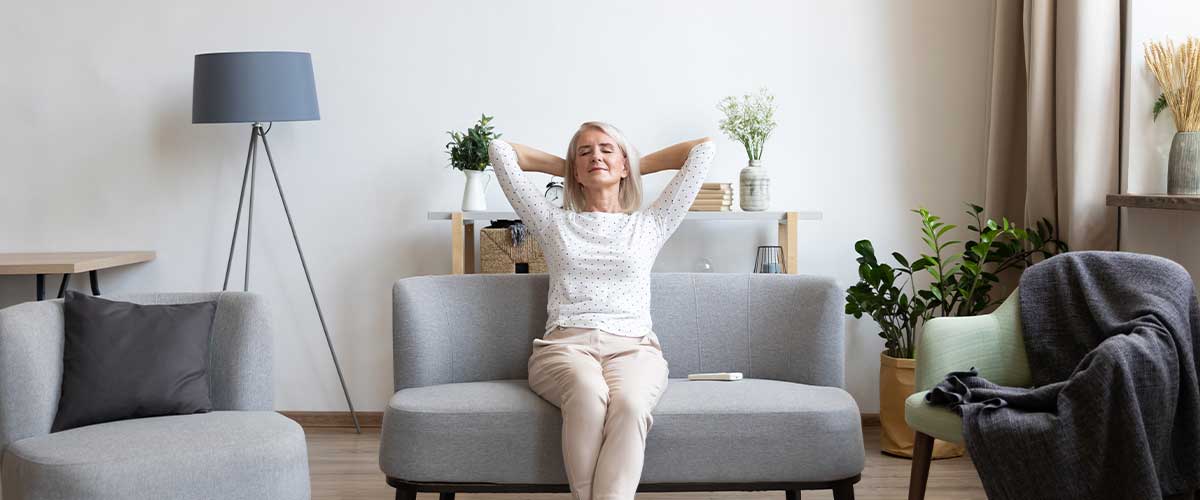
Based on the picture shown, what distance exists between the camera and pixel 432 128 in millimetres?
4047

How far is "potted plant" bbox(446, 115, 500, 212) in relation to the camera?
377cm

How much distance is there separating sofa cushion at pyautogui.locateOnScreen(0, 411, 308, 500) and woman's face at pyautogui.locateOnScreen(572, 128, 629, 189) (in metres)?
1.08

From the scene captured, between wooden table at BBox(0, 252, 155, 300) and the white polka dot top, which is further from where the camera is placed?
wooden table at BBox(0, 252, 155, 300)

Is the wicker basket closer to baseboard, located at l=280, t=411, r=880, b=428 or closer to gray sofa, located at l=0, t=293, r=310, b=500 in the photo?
baseboard, located at l=280, t=411, r=880, b=428

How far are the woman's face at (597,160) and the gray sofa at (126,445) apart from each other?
41.9 inches

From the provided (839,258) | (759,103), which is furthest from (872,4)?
(839,258)

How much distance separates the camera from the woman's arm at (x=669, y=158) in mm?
Answer: 3156

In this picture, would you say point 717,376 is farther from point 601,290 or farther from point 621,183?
point 621,183

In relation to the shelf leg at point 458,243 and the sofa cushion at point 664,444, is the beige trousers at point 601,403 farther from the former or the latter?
the shelf leg at point 458,243

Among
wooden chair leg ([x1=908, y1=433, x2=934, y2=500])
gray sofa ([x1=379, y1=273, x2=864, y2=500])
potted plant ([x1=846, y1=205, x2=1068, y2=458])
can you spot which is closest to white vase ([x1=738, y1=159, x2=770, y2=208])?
potted plant ([x1=846, y1=205, x2=1068, y2=458])

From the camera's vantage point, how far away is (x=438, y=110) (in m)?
4.04

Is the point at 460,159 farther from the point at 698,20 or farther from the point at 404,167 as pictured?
the point at 698,20

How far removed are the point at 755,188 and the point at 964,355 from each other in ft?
4.04

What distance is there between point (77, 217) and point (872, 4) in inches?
126
